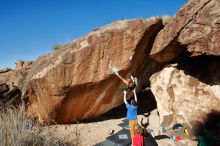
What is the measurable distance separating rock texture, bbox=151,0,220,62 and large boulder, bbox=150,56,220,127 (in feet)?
2.13

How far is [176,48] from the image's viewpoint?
8391 millimetres

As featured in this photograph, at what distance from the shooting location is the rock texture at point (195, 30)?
684 cm

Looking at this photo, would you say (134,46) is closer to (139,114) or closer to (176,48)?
(176,48)

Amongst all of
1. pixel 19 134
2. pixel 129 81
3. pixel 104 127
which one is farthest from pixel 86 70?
pixel 19 134

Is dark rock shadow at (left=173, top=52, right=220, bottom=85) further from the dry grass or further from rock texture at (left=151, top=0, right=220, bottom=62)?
the dry grass

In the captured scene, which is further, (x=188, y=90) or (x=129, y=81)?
(x=129, y=81)

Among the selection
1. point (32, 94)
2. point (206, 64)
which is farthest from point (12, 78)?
point (206, 64)

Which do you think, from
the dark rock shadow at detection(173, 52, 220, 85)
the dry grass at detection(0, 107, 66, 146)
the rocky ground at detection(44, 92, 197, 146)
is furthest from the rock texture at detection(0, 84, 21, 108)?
the dark rock shadow at detection(173, 52, 220, 85)

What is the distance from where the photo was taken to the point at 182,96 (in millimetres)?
8445

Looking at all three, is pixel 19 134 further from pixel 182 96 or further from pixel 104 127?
pixel 182 96

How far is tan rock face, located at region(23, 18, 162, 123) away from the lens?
8.41 metres

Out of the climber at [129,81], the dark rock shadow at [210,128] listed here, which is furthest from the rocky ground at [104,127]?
the climber at [129,81]

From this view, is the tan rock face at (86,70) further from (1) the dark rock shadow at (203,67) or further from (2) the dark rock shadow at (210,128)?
(2) the dark rock shadow at (210,128)

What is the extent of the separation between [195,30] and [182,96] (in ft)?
6.99
